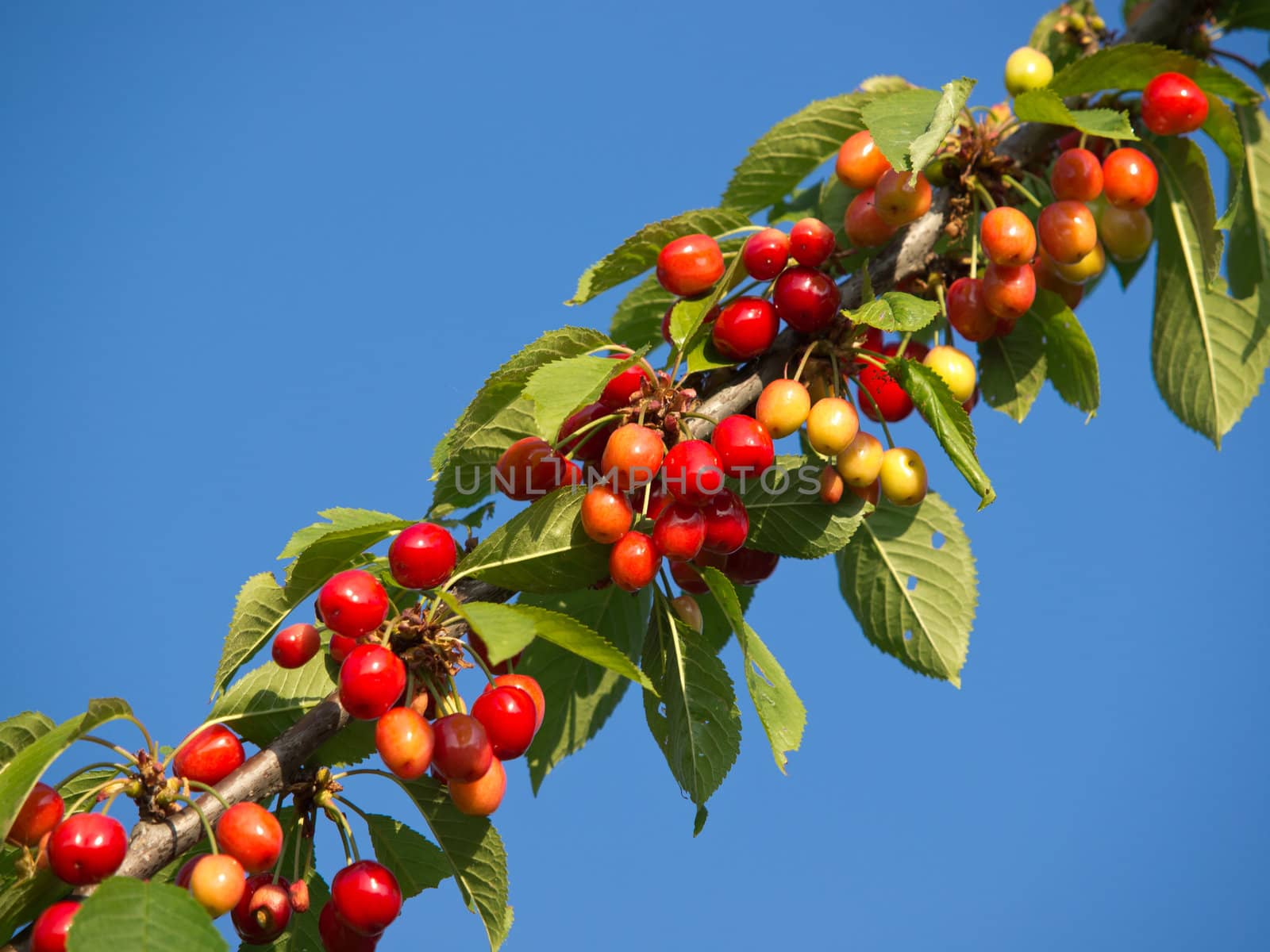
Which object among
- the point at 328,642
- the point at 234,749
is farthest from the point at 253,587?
the point at 234,749

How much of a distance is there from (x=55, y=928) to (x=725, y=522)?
1.46 meters

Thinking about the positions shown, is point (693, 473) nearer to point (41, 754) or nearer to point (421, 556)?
point (421, 556)

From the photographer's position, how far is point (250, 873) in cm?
232

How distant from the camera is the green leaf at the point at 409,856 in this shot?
271 cm

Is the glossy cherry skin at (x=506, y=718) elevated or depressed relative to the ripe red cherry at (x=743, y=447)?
depressed

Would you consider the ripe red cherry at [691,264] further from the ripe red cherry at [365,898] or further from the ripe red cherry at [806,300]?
the ripe red cherry at [365,898]

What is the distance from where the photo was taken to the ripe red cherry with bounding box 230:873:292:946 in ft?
7.84

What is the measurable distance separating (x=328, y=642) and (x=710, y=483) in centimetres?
93

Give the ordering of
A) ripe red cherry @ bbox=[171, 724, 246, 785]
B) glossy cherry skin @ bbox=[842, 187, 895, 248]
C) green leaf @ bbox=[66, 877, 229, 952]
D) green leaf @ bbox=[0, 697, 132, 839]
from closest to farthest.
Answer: green leaf @ bbox=[66, 877, 229, 952]
green leaf @ bbox=[0, 697, 132, 839]
ripe red cherry @ bbox=[171, 724, 246, 785]
glossy cherry skin @ bbox=[842, 187, 895, 248]

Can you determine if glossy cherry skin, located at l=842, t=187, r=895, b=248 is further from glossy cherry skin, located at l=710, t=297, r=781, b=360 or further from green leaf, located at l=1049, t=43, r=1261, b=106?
green leaf, located at l=1049, t=43, r=1261, b=106

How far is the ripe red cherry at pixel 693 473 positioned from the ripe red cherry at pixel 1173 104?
1.71 m

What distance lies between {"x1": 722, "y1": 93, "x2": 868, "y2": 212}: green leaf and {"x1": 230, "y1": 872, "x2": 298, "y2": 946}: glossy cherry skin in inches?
89.7

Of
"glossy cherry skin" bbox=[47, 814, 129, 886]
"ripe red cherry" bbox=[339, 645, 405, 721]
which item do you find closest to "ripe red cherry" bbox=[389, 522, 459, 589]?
"ripe red cherry" bbox=[339, 645, 405, 721]

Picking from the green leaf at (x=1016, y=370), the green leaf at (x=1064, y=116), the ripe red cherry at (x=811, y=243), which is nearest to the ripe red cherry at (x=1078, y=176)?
the green leaf at (x=1064, y=116)
